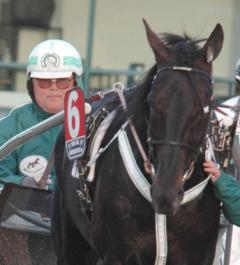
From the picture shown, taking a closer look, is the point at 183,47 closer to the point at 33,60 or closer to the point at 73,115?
the point at 73,115

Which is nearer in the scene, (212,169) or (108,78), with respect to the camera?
(212,169)

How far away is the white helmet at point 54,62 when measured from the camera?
6017 millimetres

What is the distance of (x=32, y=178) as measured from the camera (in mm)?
5832

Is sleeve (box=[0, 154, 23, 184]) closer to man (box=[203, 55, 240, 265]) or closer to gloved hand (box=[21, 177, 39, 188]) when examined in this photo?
gloved hand (box=[21, 177, 39, 188])

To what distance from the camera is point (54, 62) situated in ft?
19.8

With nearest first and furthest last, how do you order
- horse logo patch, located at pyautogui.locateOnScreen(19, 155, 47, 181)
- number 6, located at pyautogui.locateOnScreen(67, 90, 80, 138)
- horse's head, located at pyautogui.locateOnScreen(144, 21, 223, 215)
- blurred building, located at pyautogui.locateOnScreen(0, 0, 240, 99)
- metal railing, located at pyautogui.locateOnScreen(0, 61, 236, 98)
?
horse's head, located at pyautogui.locateOnScreen(144, 21, 223, 215)
number 6, located at pyautogui.locateOnScreen(67, 90, 80, 138)
horse logo patch, located at pyautogui.locateOnScreen(19, 155, 47, 181)
metal railing, located at pyautogui.locateOnScreen(0, 61, 236, 98)
blurred building, located at pyautogui.locateOnScreen(0, 0, 240, 99)

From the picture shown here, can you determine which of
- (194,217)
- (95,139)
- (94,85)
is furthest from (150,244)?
(94,85)

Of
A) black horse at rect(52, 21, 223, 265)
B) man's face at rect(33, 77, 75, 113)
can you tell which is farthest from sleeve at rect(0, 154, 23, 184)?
black horse at rect(52, 21, 223, 265)

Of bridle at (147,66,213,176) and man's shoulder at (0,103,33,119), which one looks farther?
man's shoulder at (0,103,33,119)

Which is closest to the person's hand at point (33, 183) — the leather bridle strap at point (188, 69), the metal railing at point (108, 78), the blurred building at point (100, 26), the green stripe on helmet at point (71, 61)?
the green stripe on helmet at point (71, 61)

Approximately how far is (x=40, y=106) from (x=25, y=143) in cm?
26

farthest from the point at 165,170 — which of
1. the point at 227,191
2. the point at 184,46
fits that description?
the point at 184,46

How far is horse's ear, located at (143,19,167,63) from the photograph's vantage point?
13.9 ft

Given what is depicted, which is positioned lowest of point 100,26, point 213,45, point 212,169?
point 212,169
